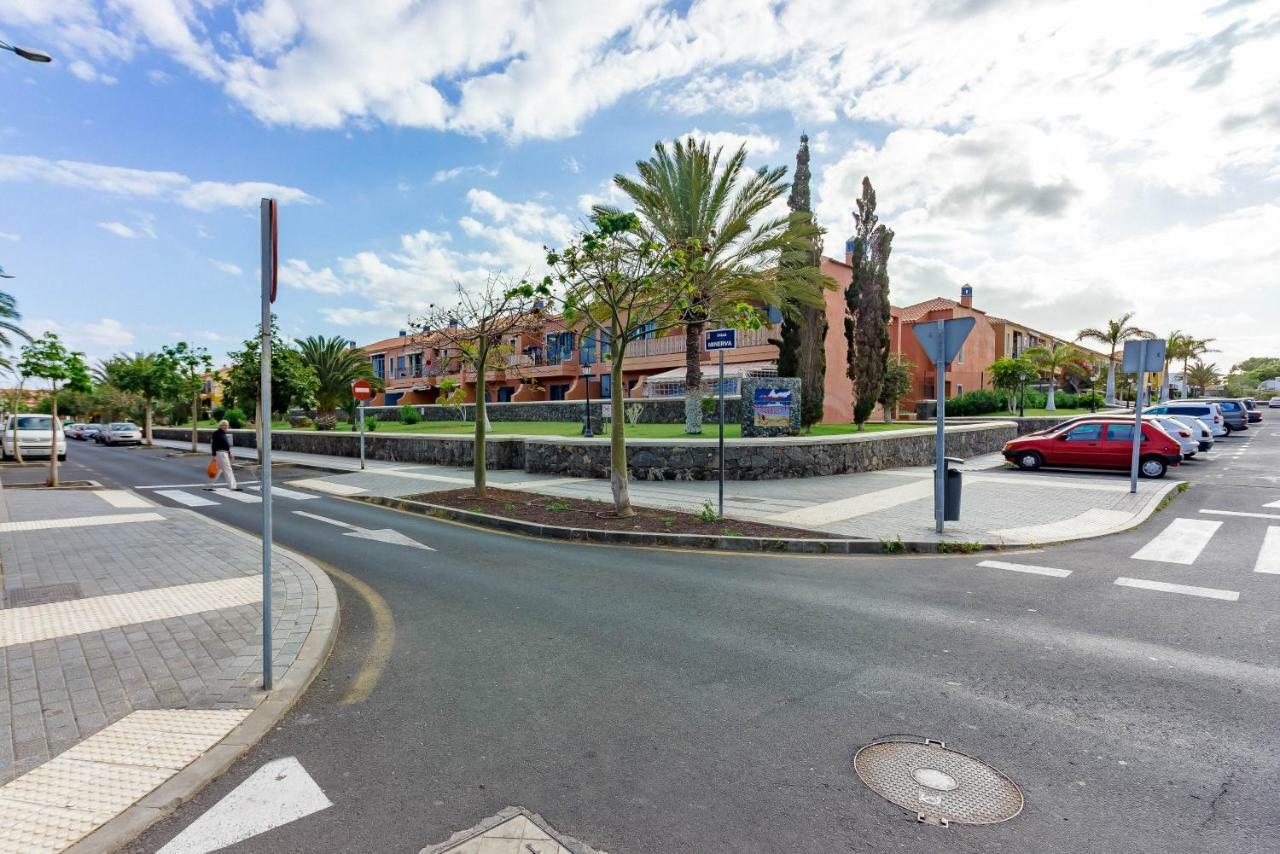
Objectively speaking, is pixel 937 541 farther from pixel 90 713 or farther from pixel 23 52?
pixel 23 52

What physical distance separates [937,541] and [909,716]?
17.7ft

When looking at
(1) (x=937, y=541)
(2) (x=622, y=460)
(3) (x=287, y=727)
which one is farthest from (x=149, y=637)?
(1) (x=937, y=541)

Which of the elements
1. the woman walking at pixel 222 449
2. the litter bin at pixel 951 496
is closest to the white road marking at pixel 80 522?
the woman walking at pixel 222 449

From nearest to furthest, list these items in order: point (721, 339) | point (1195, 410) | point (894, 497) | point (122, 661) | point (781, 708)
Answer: point (781, 708), point (122, 661), point (721, 339), point (894, 497), point (1195, 410)

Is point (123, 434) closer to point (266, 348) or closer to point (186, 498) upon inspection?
point (186, 498)

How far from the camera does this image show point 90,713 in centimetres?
385

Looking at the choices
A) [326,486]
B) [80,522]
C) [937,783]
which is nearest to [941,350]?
[937,783]

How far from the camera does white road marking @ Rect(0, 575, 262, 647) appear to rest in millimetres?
5312

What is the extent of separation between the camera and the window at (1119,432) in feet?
53.3

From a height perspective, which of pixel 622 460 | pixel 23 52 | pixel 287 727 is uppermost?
pixel 23 52

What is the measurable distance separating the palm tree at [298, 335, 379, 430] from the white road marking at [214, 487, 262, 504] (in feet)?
63.3

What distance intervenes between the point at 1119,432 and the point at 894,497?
8481 millimetres

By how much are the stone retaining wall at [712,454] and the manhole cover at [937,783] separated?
11.8 m

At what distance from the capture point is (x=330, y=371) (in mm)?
36438
